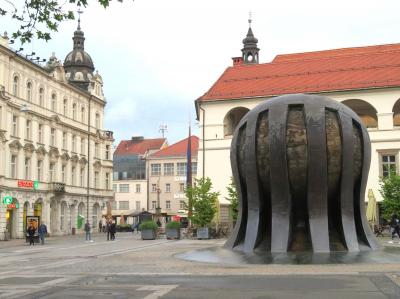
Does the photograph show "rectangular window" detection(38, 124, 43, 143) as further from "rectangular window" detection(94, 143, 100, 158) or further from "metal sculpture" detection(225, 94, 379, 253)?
"metal sculpture" detection(225, 94, 379, 253)

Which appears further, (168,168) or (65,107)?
(168,168)

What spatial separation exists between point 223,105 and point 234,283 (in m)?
40.0

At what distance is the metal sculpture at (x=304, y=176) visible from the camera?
14.9 metres

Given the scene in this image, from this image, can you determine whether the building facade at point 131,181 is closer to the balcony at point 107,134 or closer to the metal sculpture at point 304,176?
the balcony at point 107,134

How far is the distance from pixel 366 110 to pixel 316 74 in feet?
18.0

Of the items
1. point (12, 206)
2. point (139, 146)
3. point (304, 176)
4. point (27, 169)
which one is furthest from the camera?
point (139, 146)

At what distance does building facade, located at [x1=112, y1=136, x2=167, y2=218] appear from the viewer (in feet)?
291

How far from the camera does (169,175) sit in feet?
279

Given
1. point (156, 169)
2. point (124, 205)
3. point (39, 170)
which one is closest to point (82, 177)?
point (39, 170)

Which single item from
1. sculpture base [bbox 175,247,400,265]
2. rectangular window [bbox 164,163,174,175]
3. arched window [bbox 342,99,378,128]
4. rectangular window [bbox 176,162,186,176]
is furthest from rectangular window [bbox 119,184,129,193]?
sculpture base [bbox 175,247,400,265]

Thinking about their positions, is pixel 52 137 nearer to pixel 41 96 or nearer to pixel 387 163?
pixel 41 96

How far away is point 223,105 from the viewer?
163ft

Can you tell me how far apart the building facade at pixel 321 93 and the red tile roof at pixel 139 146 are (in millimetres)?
41935

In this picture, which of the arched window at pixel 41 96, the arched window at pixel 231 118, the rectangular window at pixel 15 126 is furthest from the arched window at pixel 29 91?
the arched window at pixel 231 118
